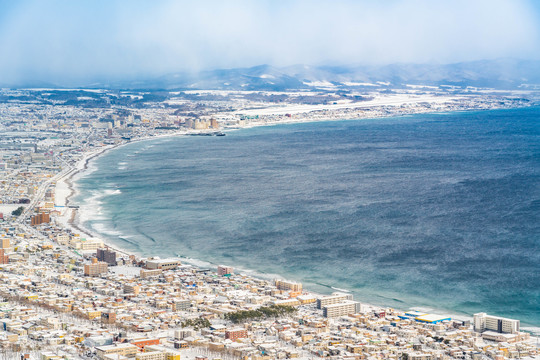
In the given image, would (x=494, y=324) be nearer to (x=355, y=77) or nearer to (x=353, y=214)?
(x=353, y=214)

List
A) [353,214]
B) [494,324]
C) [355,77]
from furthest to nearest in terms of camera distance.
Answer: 1. [355,77]
2. [353,214]
3. [494,324]

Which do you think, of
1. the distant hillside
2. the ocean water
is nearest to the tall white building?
the ocean water

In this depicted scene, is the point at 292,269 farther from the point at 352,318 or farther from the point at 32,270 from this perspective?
the point at 32,270

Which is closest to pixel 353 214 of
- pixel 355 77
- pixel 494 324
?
pixel 494 324

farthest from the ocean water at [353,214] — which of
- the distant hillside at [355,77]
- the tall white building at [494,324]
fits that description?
the distant hillside at [355,77]

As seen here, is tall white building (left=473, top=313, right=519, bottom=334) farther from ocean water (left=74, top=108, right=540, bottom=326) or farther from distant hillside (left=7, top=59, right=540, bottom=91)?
distant hillside (left=7, top=59, right=540, bottom=91)

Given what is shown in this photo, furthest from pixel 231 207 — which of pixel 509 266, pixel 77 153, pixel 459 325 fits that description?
pixel 77 153
